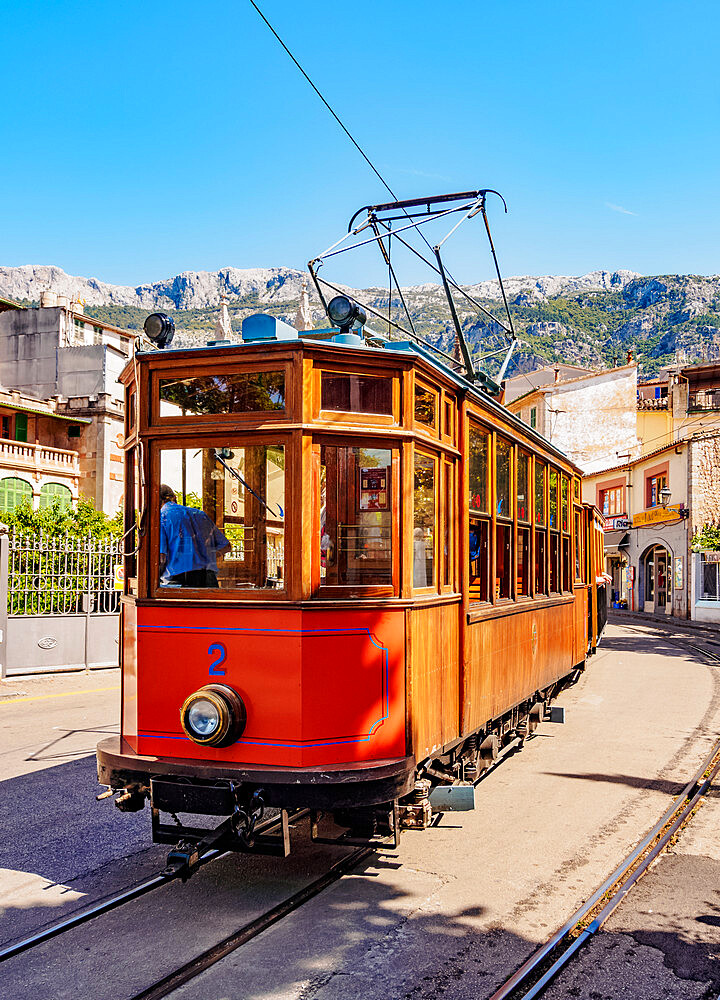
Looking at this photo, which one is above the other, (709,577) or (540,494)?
(540,494)

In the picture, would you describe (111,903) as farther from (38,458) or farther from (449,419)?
(38,458)

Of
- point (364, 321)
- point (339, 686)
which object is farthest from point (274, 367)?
point (339, 686)

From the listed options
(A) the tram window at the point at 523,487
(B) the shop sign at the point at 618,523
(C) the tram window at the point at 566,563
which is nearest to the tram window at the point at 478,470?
(A) the tram window at the point at 523,487

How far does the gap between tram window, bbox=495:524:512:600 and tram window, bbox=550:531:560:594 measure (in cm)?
191

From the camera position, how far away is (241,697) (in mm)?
4684

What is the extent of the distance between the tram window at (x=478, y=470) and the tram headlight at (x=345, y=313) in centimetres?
133

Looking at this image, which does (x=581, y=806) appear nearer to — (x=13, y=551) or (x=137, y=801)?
(x=137, y=801)

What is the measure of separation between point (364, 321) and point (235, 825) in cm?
302

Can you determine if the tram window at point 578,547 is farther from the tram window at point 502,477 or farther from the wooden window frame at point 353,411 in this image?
the wooden window frame at point 353,411

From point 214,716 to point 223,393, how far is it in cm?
175

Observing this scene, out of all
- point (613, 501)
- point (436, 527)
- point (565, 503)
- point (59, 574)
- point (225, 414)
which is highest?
point (613, 501)

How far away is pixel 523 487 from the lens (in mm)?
7738

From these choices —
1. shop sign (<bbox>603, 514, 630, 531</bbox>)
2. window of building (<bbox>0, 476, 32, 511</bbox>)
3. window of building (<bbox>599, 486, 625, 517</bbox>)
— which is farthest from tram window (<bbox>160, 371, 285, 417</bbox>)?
window of building (<bbox>599, 486, 625, 517</bbox>)

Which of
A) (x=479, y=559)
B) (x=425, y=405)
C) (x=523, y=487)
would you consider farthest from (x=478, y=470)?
(x=523, y=487)
